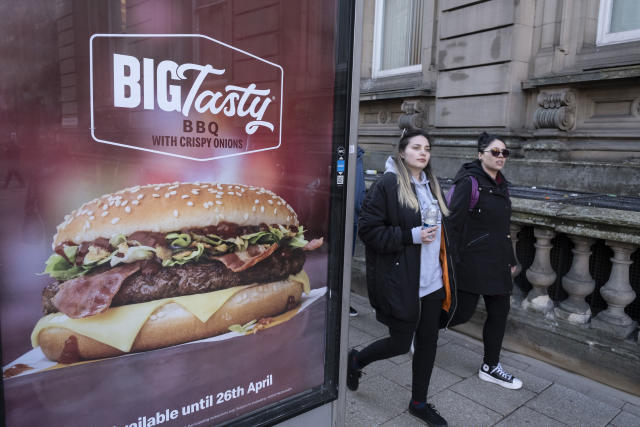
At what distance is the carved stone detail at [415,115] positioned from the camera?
9320 mm

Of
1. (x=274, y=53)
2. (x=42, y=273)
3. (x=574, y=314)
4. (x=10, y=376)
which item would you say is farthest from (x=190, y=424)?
(x=574, y=314)

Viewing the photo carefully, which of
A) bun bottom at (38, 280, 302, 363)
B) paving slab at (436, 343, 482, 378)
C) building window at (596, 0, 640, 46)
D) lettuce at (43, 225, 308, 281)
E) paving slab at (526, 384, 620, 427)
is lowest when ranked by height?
paving slab at (436, 343, 482, 378)

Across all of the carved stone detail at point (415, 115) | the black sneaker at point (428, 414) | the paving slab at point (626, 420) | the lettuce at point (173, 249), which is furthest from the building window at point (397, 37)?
the lettuce at point (173, 249)

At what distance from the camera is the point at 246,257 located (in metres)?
2.10

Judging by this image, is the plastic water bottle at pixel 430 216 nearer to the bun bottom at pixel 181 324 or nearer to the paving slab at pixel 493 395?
the bun bottom at pixel 181 324

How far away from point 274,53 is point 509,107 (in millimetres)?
6540

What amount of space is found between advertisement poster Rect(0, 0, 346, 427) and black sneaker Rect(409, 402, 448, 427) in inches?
50.0

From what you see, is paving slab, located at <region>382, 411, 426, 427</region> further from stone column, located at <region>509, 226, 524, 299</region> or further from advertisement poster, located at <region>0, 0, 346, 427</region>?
stone column, located at <region>509, 226, 524, 299</region>

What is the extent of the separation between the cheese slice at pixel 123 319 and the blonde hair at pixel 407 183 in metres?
1.48

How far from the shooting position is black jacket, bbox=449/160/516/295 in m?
3.61

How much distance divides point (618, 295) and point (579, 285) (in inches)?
11.9

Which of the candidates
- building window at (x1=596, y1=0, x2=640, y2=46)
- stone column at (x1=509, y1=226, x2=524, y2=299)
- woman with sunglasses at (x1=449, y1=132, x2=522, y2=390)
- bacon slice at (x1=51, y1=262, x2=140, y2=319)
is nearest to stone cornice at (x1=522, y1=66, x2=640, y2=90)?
building window at (x1=596, y1=0, x2=640, y2=46)

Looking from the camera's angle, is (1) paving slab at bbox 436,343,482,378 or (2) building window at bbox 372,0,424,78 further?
(2) building window at bbox 372,0,424,78

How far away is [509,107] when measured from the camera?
7645 mm
